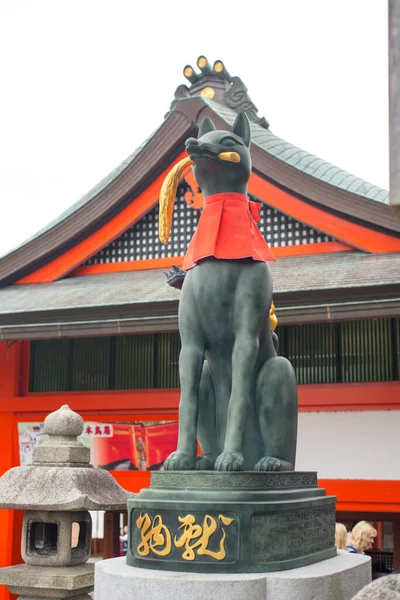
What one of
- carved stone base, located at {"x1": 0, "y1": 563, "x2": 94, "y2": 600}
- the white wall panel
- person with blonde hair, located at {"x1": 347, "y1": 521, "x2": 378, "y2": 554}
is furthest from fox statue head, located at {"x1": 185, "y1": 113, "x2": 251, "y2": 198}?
person with blonde hair, located at {"x1": 347, "y1": 521, "x2": 378, "y2": 554}

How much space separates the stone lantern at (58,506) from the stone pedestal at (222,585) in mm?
1963

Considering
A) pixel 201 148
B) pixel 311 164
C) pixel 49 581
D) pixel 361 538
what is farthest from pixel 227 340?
pixel 311 164

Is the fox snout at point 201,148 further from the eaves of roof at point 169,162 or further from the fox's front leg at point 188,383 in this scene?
the eaves of roof at point 169,162

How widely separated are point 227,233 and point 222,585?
1743 mm

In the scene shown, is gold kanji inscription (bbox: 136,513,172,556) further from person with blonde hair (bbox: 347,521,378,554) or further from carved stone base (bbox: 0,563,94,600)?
person with blonde hair (bbox: 347,521,378,554)

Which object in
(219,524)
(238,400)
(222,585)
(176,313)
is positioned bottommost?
(222,585)

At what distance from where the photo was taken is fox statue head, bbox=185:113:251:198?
155 inches

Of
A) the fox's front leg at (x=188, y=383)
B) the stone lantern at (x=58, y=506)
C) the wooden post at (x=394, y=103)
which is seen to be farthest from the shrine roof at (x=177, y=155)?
the wooden post at (x=394, y=103)

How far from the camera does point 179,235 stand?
979 centimetres

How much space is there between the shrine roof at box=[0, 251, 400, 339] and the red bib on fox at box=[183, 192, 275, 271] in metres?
3.42

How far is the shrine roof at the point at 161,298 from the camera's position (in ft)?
24.1

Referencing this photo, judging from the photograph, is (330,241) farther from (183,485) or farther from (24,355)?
(183,485)

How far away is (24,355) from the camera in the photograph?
10.1 m

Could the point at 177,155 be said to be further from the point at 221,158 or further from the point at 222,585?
the point at 222,585
